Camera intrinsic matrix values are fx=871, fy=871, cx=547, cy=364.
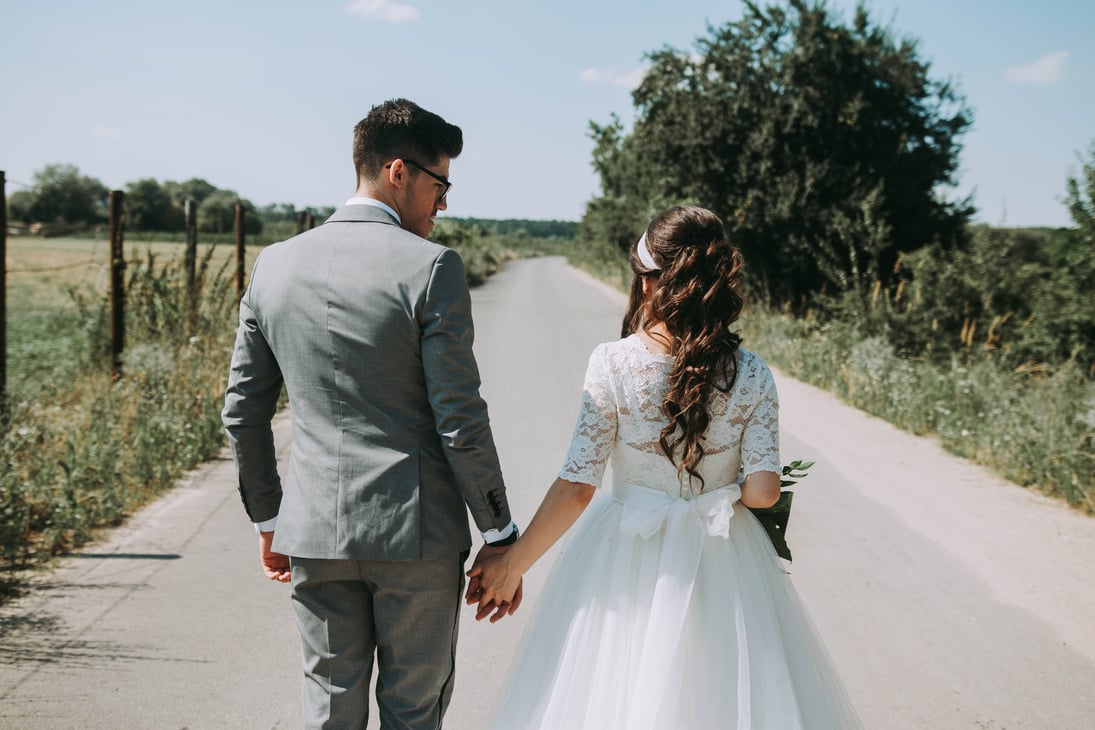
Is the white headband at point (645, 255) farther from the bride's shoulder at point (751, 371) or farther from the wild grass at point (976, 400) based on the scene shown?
the wild grass at point (976, 400)

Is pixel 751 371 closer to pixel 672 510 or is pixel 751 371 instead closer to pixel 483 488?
pixel 672 510

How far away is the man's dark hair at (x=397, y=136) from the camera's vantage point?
2389 millimetres

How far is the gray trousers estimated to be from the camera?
235 centimetres

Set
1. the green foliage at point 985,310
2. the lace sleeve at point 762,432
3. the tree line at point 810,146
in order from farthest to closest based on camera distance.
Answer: the tree line at point 810,146 < the green foliage at point 985,310 < the lace sleeve at point 762,432

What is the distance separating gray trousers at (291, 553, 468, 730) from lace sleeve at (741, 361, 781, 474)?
88cm

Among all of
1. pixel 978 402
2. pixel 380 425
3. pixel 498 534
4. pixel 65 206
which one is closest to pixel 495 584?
pixel 498 534

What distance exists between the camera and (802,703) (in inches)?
96.4

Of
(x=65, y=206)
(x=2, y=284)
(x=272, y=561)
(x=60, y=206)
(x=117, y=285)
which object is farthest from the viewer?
(x=65, y=206)

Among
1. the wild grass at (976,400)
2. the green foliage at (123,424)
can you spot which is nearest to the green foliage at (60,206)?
the green foliage at (123,424)

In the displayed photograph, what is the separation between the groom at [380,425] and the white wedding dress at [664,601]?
289 millimetres

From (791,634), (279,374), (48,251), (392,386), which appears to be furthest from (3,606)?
(48,251)

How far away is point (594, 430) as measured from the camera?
256 centimetres

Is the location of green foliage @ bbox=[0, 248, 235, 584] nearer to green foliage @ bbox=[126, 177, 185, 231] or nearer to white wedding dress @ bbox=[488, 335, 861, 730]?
green foliage @ bbox=[126, 177, 185, 231]

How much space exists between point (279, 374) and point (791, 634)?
1681 millimetres
